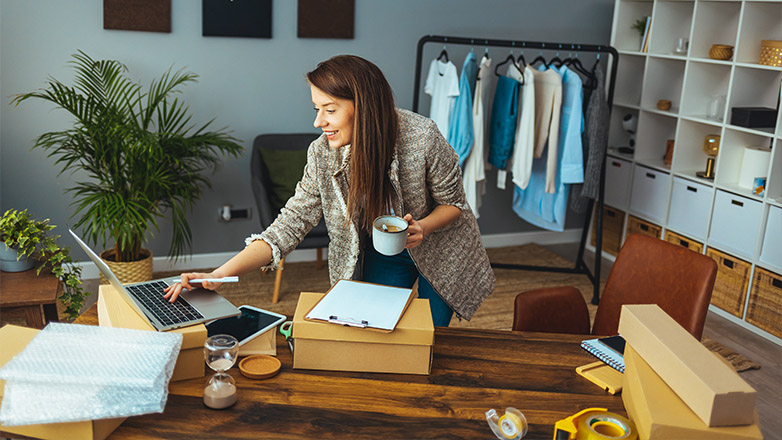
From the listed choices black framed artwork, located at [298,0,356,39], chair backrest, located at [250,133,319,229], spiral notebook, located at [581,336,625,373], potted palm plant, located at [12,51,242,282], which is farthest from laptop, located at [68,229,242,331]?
black framed artwork, located at [298,0,356,39]

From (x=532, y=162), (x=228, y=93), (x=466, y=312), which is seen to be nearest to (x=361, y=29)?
(x=228, y=93)

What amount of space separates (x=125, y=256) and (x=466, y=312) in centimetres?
219

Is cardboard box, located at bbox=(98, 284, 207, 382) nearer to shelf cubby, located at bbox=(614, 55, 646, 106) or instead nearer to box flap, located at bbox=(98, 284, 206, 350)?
box flap, located at bbox=(98, 284, 206, 350)

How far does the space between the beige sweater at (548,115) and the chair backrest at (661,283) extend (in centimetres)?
169

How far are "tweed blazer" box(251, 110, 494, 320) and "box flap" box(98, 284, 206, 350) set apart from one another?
40 cm

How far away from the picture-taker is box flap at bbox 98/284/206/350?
156 centimetres

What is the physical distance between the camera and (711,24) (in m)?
4.17

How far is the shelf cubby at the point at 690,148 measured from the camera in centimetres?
430

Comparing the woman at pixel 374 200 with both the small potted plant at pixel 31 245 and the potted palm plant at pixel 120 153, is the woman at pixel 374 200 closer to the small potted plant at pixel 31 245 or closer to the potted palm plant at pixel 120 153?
the small potted plant at pixel 31 245

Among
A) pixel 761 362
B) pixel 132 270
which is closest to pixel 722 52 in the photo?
pixel 761 362

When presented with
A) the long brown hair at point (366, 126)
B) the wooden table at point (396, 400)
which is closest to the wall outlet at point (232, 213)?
the long brown hair at point (366, 126)

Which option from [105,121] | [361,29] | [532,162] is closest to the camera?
[105,121]

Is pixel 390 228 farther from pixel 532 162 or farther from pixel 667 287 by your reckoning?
pixel 532 162

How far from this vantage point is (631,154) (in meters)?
4.79
